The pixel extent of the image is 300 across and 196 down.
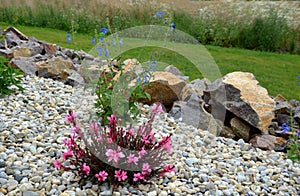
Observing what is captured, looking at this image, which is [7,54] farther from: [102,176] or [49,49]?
[102,176]

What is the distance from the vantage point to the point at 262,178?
335cm

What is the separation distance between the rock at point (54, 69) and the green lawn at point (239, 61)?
1094mm

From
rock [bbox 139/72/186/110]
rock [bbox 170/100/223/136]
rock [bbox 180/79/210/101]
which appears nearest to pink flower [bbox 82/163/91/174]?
rock [bbox 170/100/223/136]

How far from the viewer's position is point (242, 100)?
4371 millimetres

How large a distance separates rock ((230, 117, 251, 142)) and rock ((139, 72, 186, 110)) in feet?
2.25

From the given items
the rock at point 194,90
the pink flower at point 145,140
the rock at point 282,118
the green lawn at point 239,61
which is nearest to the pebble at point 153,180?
the pink flower at point 145,140

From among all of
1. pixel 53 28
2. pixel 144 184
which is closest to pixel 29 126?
pixel 144 184

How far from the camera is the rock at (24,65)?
5258 mm

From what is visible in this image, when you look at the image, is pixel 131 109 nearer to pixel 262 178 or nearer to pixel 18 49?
pixel 262 178

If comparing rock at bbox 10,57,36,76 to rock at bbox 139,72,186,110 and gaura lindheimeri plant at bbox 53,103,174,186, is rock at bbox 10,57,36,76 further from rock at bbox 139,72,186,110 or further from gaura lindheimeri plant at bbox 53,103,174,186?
gaura lindheimeri plant at bbox 53,103,174,186

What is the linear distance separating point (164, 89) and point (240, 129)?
914 mm

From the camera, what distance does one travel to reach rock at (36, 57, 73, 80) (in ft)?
17.5

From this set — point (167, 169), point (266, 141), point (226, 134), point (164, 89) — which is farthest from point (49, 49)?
point (167, 169)

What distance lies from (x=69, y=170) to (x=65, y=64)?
8.87 ft
